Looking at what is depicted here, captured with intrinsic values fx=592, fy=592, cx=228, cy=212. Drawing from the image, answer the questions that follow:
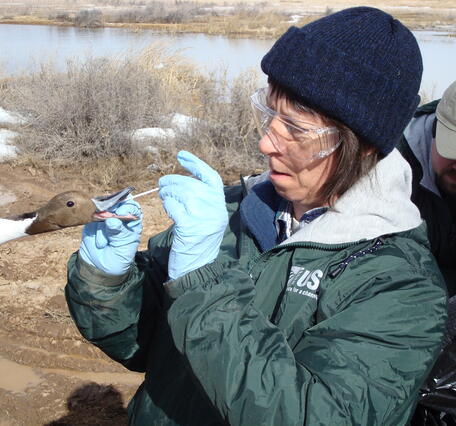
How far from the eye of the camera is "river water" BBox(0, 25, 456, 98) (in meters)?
12.2

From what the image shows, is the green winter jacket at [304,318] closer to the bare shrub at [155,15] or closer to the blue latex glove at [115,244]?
the blue latex glove at [115,244]

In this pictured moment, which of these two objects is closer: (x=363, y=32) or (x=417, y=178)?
(x=363, y=32)

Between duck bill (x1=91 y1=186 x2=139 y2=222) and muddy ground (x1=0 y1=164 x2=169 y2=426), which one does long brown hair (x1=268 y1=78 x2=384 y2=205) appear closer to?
duck bill (x1=91 y1=186 x2=139 y2=222)

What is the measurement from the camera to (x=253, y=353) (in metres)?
1.30

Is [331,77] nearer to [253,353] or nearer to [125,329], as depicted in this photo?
[253,353]

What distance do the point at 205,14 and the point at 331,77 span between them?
3961 cm

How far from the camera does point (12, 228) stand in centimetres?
187

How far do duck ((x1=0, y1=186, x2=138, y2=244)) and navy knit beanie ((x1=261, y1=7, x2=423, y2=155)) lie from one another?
Answer: 629mm

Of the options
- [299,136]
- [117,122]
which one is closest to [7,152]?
[117,122]

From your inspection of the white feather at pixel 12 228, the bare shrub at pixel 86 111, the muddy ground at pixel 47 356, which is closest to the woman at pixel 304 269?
the white feather at pixel 12 228

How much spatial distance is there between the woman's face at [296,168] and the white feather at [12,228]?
801mm

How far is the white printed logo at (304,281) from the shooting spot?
1.46 meters

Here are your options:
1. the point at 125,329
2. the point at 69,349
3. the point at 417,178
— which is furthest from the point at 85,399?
the point at 417,178

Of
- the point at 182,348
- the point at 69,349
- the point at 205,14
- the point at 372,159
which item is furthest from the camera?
the point at 205,14
